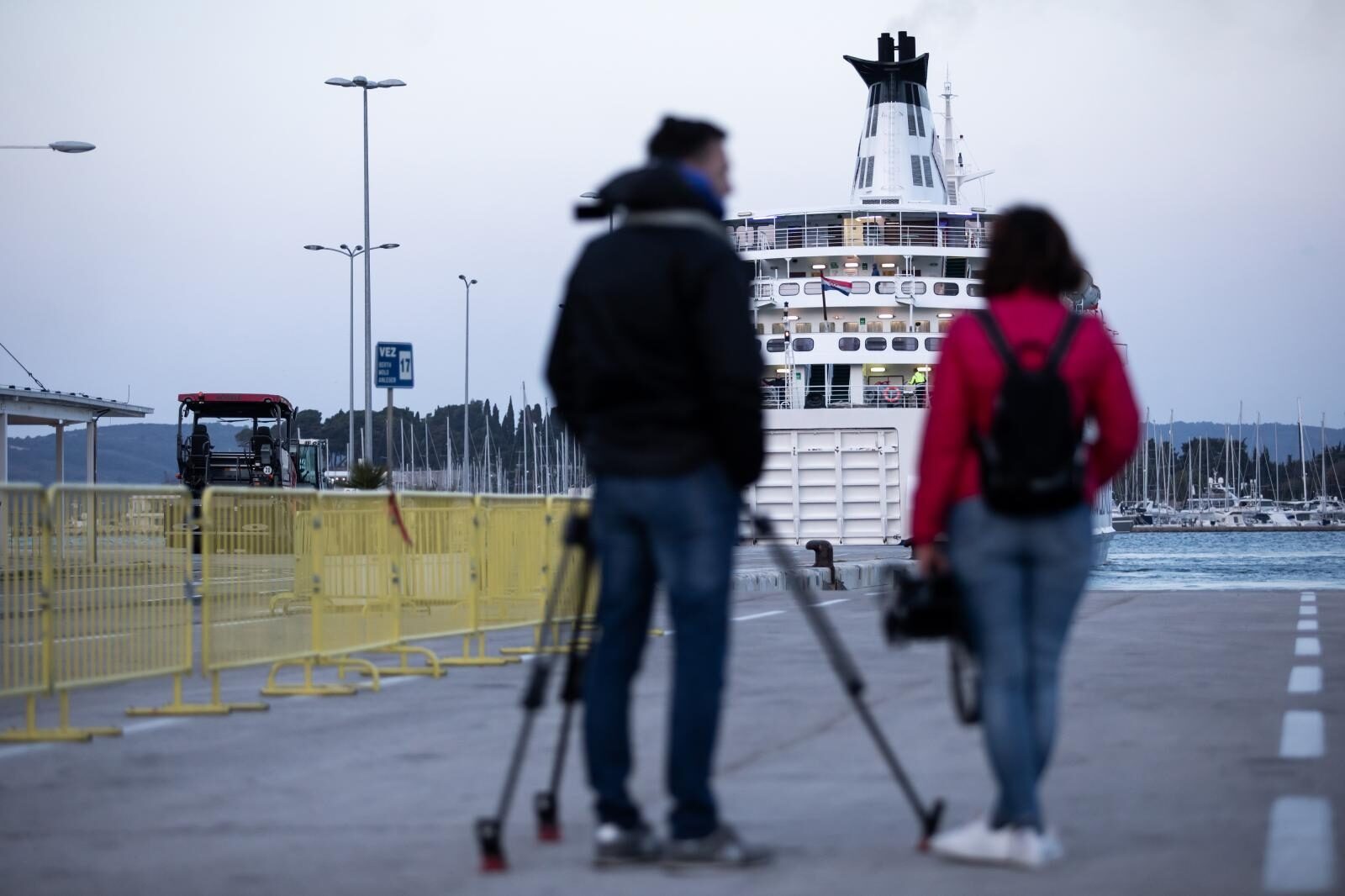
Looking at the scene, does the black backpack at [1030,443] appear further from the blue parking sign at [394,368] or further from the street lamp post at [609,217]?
the blue parking sign at [394,368]

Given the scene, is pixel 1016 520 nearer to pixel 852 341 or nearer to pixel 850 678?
pixel 850 678

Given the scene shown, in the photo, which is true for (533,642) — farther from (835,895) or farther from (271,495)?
(835,895)

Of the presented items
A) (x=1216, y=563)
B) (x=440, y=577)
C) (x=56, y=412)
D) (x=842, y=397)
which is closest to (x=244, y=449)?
(x=56, y=412)

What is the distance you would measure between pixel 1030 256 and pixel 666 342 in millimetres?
985

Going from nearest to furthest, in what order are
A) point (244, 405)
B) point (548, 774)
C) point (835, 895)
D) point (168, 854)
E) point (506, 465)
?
point (835, 895) < point (168, 854) < point (548, 774) < point (244, 405) < point (506, 465)

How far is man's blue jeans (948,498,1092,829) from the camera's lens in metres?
4.84

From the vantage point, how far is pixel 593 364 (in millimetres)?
4883

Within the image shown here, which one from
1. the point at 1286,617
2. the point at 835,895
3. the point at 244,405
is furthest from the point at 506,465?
the point at 835,895

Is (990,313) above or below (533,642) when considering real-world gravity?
above

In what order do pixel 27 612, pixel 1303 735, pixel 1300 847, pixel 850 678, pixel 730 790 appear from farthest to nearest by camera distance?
pixel 27 612 < pixel 1303 735 < pixel 730 790 < pixel 850 678 < pixel 1300 847

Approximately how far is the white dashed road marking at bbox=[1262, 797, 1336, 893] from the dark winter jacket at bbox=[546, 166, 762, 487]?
163 centimetres

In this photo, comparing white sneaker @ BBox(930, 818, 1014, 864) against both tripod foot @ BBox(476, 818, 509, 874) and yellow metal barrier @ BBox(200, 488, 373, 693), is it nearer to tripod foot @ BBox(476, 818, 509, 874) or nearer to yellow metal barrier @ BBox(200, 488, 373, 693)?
tripod foot @ BBox(476, 818, 509, 874)

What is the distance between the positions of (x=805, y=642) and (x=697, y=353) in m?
9.32

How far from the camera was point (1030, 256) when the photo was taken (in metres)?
4.94
